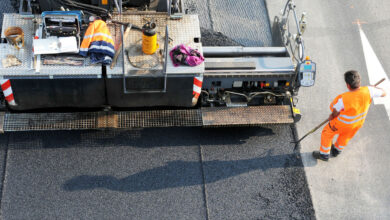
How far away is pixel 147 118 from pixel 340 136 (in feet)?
9.17

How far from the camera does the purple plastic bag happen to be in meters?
6.39

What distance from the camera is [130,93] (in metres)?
6.54

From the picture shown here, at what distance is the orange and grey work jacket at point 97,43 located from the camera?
6.26 metres

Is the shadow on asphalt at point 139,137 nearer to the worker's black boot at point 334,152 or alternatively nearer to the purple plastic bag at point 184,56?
the worker's black boot at point 334,152

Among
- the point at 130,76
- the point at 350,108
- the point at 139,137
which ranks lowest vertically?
the point at 139,137

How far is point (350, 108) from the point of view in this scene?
249 inches

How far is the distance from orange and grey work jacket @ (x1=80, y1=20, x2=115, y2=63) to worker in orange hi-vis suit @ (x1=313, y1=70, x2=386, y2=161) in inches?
124

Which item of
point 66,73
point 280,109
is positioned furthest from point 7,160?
point 280,109

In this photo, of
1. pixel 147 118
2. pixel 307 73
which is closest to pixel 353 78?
pixel 307 73

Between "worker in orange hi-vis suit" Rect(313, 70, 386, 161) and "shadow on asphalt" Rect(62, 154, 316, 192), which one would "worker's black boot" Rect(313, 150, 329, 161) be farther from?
"worker in orange hi-vis suit" Rect(313, 70, 386, 161)

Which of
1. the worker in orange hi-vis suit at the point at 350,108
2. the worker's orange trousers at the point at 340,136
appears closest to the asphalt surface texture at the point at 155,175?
the worker's orange trousers at the point at 340,136

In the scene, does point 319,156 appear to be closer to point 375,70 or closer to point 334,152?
point 334,152

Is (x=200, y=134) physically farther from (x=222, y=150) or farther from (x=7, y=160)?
(x=7, y=160)

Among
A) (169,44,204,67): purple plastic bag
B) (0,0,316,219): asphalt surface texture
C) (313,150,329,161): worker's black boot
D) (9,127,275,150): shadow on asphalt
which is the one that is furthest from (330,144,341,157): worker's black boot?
(169,44,204,67): purple plastic bag
